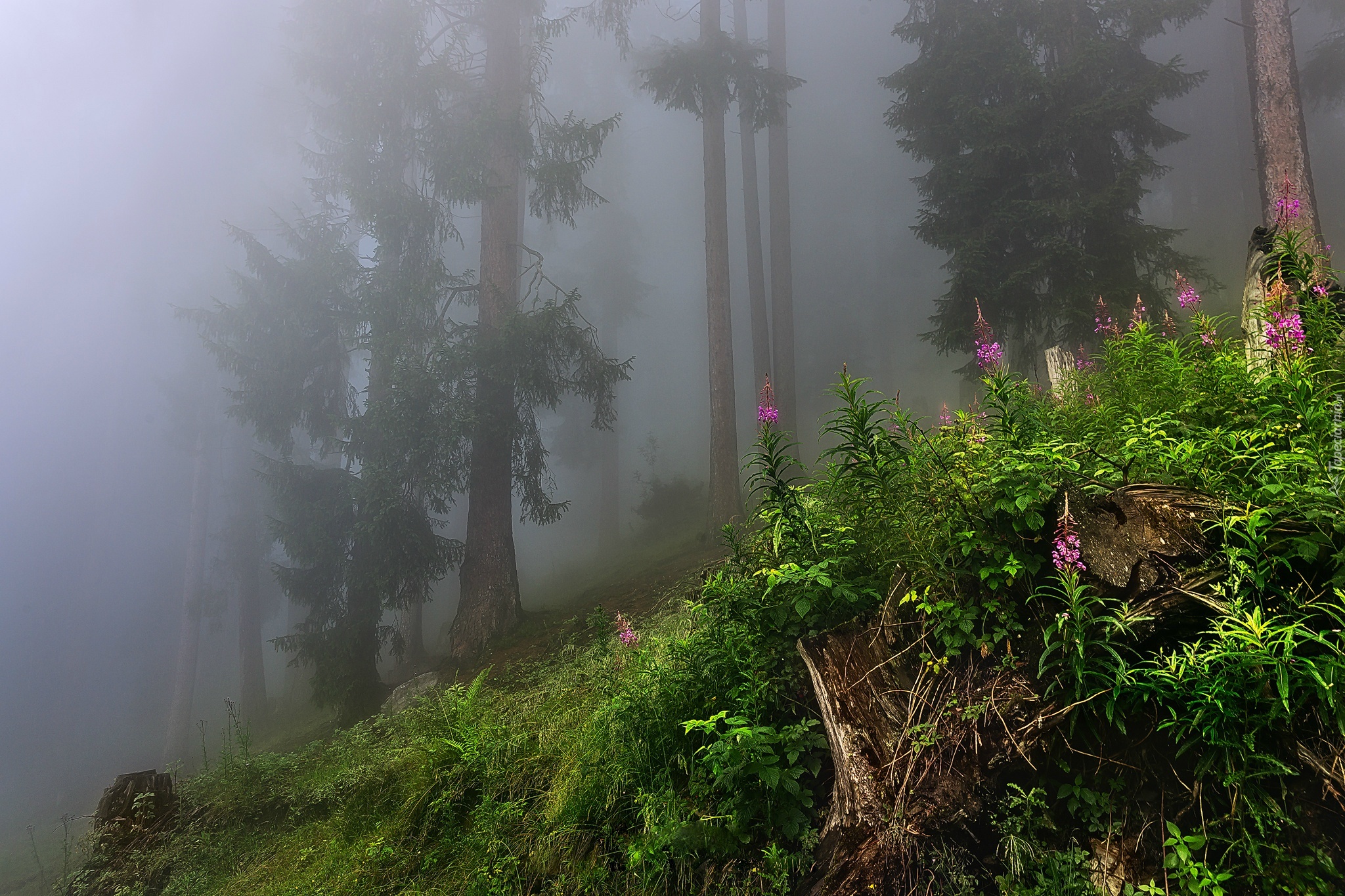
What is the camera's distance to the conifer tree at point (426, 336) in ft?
33.4

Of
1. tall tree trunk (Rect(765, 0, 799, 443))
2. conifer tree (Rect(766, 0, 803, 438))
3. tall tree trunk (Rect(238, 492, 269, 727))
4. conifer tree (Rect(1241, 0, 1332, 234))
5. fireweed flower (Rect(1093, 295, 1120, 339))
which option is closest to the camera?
fireweed flower (Rect(1093, 295, 1120, 339))

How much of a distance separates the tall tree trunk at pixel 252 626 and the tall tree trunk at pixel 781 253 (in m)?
17.1

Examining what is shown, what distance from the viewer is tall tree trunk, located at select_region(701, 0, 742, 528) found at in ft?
37.1

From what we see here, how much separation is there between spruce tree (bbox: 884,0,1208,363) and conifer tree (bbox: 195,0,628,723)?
20.1ft

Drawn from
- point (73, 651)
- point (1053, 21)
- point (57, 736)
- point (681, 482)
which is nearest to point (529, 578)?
point (681, 482)

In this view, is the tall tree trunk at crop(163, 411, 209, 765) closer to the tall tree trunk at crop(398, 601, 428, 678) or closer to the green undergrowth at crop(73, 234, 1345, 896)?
the tall tree trunk at crop(398, 601, 428, 678)

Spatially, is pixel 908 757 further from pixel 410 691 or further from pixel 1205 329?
pixel 410 691

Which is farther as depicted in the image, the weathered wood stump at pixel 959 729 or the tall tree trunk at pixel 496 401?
the tall tree trunk at pixel 496 401

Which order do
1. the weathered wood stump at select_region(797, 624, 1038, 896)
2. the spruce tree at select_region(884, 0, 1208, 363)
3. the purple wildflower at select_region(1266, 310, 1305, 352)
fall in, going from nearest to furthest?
the weathered wood stump at select_region(797, 624, 1038, 896)
the purple wildflower at select_region(1266, 310, 1305, 352)
the spruce tree at select_region(884, 0, 1208, 363)

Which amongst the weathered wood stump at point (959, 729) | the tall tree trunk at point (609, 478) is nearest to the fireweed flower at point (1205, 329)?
the weathered wood stump at point (959, 729)

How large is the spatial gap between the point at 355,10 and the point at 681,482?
15.5m

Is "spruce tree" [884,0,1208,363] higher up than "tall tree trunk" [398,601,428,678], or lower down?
higher up

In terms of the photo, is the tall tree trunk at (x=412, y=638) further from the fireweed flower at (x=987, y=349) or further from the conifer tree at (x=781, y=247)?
the fireweed flower at (x=987, y=349)

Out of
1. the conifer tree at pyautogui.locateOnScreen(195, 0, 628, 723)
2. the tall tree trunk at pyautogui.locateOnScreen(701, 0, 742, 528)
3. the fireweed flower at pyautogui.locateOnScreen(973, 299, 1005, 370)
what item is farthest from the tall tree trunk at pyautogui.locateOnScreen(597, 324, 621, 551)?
the fireweed flower at pyautogui.locateOnScreen(973, 299, 1005, 370)
